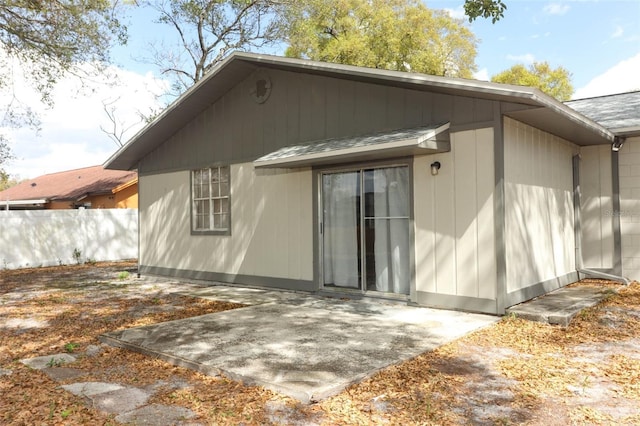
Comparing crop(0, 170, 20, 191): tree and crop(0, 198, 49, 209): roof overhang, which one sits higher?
crop(0, 170, 20, 191): tree

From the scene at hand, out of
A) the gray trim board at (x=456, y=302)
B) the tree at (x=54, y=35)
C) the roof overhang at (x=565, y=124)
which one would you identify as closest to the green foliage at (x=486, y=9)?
the roof overhang at (x=565, y=124)

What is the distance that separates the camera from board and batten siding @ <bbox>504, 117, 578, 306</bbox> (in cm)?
626

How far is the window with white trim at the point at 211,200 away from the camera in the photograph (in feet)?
32.2

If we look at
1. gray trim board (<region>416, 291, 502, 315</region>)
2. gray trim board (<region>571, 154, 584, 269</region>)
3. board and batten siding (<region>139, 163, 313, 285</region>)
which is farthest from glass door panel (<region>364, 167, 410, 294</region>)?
gray trim board (<region>571, 154, 584, 269</region>)

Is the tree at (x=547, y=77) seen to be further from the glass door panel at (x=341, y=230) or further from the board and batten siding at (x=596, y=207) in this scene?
the glass door panel at (x=341, y=230)

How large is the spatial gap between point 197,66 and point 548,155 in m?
19.2

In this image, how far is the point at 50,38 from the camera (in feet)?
39.5

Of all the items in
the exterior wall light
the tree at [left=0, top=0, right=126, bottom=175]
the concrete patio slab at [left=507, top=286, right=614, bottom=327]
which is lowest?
the concrete patio slab at [left=507, top=286, right=614, bottom=327]

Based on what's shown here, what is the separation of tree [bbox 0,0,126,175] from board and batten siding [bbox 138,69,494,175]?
4.06 meters

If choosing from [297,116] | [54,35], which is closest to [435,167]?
[297,116]

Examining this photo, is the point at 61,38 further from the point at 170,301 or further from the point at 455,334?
the point at 455,334

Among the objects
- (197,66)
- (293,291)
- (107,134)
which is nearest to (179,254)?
(293,291)

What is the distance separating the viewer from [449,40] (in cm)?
2823

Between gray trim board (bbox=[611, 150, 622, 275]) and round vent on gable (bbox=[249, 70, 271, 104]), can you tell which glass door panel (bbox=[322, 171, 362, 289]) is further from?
→ gray trim board (bbox=[611, 150, 622, 275])
